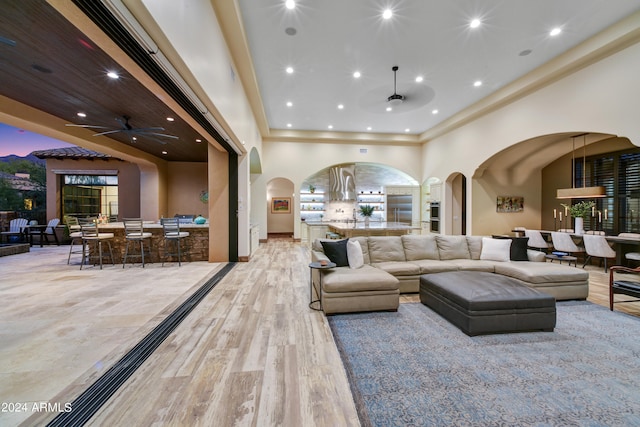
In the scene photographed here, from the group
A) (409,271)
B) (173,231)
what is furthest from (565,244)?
(173,231)

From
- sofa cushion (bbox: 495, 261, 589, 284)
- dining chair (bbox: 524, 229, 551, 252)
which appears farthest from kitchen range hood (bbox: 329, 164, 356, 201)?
sofa cushion (bbox: 495, 261, 589, 284)

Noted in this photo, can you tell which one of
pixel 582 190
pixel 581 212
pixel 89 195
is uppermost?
pixel 89 195

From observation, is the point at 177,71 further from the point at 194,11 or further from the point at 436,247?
the point at 436,247

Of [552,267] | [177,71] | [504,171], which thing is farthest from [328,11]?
[504,171]

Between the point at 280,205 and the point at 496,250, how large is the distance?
379 inches

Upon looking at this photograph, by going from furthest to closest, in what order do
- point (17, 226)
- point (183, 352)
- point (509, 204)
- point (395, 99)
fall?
point (17, 226) < point (509, 204) < point (395, 99) < point (183, 352)

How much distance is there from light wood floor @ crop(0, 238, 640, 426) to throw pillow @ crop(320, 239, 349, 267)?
0.76m

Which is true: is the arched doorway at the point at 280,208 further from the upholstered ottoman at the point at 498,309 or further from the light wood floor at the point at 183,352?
the upholstered ottoman at the point at 498,309

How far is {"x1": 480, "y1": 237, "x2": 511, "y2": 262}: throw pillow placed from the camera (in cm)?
421

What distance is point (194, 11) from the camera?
2.73 meters

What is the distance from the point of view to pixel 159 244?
6.05 m

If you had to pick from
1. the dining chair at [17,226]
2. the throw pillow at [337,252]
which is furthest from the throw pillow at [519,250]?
the dining chair at [17,226]

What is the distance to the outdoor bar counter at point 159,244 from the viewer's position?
593 cm

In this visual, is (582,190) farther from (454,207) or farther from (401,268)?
(401,268)
